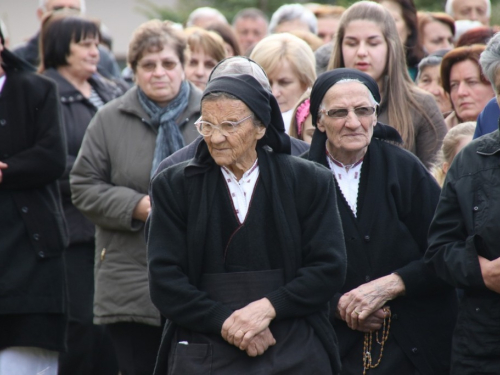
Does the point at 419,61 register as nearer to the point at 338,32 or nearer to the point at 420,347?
the point at 338,32

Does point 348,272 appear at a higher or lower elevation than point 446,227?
lower

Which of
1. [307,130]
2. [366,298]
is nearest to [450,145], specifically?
[307,130]

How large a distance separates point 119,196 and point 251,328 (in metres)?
2.41

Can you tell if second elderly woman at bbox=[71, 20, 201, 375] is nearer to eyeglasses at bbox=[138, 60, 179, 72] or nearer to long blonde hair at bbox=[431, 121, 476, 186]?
eyeglasses at bbox=[138, 60, 179, 72]

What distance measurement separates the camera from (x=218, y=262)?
4.34 m

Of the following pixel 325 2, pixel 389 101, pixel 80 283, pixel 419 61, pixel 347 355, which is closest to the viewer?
pixel 347 355

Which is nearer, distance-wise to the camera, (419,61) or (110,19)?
(419,61)

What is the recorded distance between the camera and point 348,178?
5.16m

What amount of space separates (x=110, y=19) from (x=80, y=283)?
1871 cm

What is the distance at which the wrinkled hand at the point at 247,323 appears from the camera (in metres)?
4.20

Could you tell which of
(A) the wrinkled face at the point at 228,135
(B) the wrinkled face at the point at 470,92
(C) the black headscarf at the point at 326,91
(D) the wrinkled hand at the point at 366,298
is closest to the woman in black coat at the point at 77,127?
(C) the black headscarf at the point at 326,91

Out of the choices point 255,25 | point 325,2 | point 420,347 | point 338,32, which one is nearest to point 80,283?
point 338,32

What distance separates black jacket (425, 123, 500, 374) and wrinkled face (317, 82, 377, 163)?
534mm

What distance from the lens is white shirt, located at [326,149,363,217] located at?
5.11m
